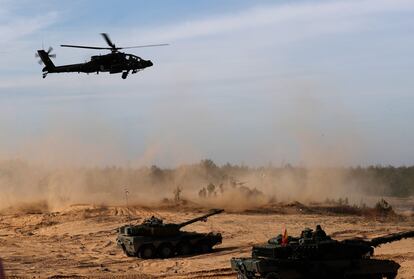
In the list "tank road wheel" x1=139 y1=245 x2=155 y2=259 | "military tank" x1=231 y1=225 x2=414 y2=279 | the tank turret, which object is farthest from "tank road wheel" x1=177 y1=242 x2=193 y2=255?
"military tank" x1=231 y1=225 x2=414 y2=279

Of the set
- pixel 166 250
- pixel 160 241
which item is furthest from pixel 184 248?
pixel 160 241

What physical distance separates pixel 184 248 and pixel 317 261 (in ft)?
34.3

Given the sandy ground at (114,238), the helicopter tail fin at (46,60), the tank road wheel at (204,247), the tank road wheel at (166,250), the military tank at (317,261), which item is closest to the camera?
the military tank at (317,261)

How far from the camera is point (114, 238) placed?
31.9 metres

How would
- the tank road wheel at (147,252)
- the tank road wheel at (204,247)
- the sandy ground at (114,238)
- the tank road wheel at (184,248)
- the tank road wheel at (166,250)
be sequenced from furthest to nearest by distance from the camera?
the tank road wheel at (204,247) → the tank road wheel at (184,248) → the tank road wheel at (166,250) → the tank road wheel at (147,252) → the sandy ground at (114,238)

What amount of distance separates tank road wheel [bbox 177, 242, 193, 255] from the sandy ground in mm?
769

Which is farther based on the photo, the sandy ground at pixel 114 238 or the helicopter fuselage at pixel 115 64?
the helicopter fuselage at pixel 115 64

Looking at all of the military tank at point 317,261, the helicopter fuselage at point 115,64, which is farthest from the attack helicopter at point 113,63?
the military tank at point 317,261

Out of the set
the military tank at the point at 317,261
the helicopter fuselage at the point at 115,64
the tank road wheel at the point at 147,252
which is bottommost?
the tank road wheel at the point at 147,252

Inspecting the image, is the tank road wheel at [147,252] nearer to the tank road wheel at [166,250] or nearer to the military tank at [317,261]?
the tank road wheel at [166,250]

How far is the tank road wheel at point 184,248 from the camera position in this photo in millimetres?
25875

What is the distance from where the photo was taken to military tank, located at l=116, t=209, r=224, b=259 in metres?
25.5

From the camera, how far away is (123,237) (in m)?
26.0

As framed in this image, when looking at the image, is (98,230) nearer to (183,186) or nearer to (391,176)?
(183,186)
